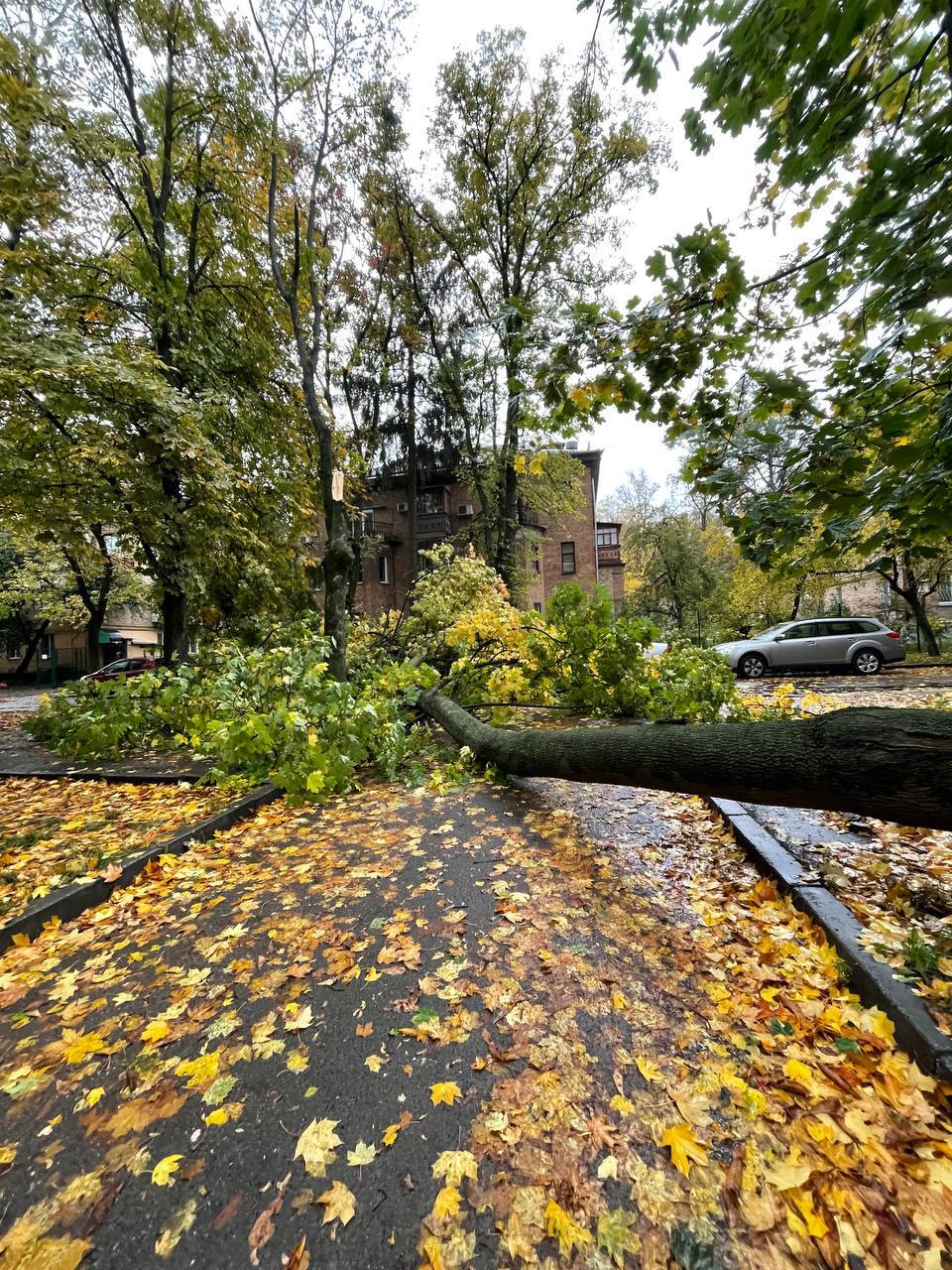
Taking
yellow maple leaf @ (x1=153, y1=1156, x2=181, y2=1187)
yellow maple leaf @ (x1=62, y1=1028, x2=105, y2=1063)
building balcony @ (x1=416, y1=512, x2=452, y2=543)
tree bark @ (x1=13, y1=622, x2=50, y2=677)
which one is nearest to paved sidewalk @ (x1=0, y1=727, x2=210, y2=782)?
yellow maple leaf @ (x1=62, y1=1028, x2=105, y2=1063)

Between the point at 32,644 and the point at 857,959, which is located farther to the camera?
the point at 32,644

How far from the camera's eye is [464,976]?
7.38 ft

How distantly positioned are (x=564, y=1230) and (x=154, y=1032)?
1648 millimetres

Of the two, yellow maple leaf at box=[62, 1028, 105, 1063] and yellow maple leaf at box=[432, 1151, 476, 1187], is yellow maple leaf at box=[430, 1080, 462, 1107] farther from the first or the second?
yellow maple leaf at box=[62, 1028, 105, 1063]

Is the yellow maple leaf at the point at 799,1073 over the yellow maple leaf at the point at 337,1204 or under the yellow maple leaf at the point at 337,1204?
over

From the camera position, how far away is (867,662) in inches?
528

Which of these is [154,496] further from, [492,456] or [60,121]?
[492,456]

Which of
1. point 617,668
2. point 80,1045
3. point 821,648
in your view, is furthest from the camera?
point 821,648

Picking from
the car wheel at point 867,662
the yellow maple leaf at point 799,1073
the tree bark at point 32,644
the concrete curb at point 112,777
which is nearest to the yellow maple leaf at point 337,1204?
the yellow maple leaf at point 799,1073

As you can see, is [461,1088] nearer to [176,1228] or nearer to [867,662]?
[176,1228]

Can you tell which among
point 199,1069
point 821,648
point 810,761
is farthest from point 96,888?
point 821,648

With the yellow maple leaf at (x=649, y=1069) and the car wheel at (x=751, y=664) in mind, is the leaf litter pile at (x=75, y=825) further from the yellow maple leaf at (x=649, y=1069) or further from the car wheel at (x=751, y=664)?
the car wheel at (x=751, y=664)

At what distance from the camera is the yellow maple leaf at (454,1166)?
1414 mm

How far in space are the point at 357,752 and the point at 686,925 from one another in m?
3.32
